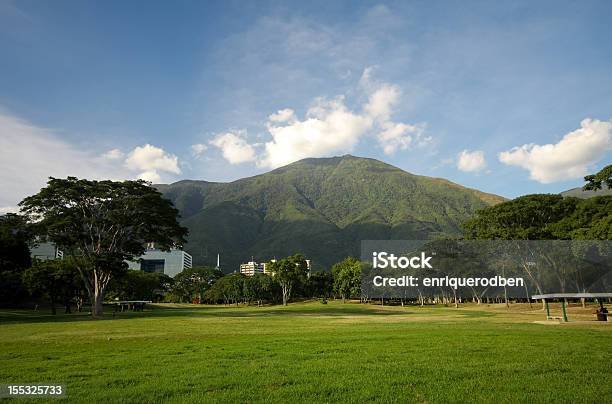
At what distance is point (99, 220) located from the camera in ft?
168

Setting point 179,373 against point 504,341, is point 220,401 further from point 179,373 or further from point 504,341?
point 504,341

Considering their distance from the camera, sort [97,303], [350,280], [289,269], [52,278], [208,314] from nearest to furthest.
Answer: [97,303] → [208,314] → [52,278] → [289,269] → [350,280]

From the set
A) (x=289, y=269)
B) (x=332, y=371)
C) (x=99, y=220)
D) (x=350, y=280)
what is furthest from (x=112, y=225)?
(x=350, y=280)

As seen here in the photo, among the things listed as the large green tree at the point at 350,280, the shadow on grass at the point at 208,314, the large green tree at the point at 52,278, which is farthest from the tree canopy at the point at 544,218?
the large green tree at the point at 52,278

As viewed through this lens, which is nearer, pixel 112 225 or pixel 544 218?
pixel 112 225

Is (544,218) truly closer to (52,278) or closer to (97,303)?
(97,303)

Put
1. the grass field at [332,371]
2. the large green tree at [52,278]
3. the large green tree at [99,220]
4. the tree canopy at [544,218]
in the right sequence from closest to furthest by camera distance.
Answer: the grass field at [332,371] < the large green tree at [99,220] < the tree canopy at [544,218] < the large green tree at [52,278]

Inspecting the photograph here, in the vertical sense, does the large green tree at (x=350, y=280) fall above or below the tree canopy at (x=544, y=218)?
below

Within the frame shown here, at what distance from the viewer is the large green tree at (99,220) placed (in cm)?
5041

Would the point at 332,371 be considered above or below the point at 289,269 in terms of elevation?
below

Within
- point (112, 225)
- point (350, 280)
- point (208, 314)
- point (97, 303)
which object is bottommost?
A: point (208, 314)

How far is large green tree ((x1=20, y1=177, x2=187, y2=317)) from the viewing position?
5041 centimetres

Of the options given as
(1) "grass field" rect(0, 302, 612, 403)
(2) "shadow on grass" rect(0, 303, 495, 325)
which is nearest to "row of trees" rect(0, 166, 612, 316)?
(2) "shadow on grass" rect(0, 303, 495, 325)

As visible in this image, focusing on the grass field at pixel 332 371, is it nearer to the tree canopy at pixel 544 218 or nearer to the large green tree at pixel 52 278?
the tree canopy at pixel 544 218
